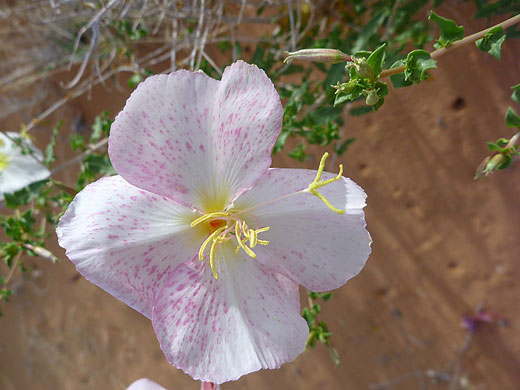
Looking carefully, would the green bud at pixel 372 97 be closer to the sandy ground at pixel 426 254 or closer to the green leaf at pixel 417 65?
the green leaf at pixel 417 65

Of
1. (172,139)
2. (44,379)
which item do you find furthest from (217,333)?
(44,379)

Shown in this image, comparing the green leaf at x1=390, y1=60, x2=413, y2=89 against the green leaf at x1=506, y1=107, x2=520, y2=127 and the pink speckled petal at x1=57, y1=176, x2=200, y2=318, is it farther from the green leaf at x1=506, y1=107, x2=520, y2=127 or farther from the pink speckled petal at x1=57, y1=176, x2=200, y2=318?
the pink speckled petal at x1=57, y1=176, x2=200, y2=318

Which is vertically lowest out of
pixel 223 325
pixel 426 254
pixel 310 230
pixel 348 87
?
pixel 426 254

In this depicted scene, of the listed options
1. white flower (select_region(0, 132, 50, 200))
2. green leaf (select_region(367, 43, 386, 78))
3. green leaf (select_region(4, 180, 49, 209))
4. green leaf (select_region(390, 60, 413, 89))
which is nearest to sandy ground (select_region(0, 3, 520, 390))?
white flower (select_region(0, 132, 50, 200))

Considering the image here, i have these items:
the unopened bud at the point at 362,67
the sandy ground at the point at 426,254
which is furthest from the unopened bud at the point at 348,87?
the sandy ground at the point at 426,254

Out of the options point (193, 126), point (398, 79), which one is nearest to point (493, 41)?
point (398, 79)

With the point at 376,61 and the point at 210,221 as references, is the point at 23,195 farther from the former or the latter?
the point at 376,61

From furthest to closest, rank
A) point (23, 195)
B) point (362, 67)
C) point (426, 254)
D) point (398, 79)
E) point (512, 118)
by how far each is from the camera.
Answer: point (426, 254) → point (23, 195) → point (512, 118) → point (398, 79) → point (362, 67)
